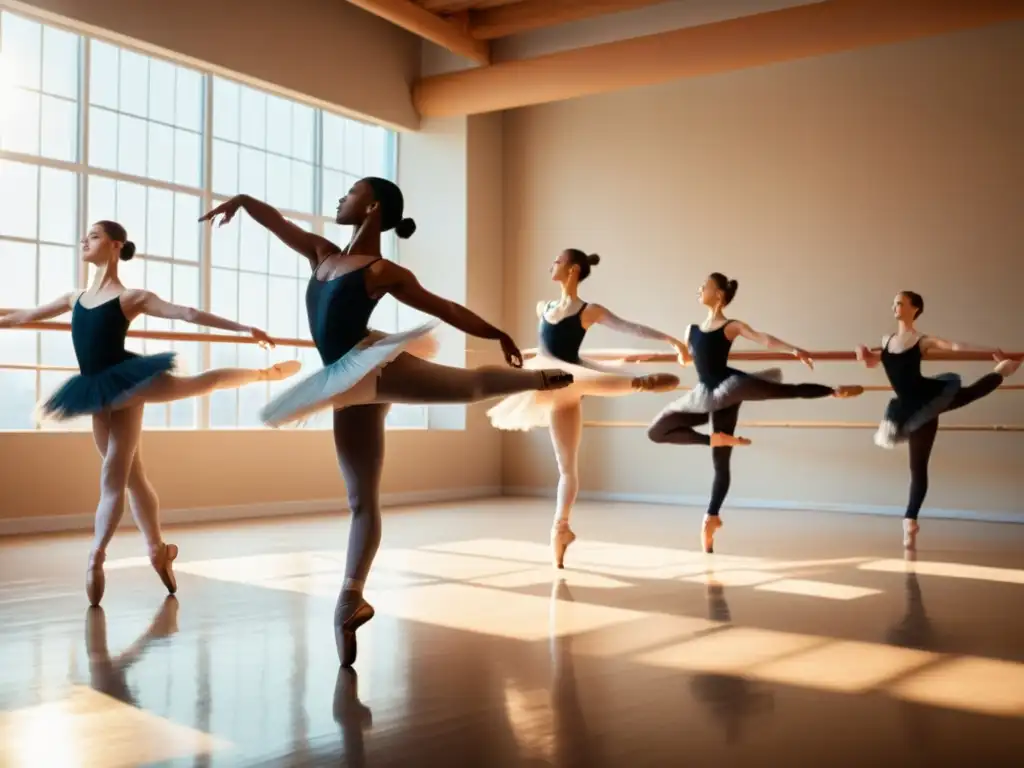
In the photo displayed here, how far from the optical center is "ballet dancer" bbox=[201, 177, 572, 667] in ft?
8.36

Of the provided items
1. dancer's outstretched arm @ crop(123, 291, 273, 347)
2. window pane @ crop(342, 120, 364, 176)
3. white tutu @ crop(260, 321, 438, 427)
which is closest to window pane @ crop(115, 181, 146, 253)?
window pane @ crop(342, 120, 364, 176)

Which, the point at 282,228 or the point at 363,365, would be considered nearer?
the point at 363,365

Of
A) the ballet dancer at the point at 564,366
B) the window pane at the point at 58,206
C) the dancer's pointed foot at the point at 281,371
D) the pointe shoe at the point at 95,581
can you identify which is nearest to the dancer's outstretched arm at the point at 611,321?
the ballet dancer at the point at 564,366

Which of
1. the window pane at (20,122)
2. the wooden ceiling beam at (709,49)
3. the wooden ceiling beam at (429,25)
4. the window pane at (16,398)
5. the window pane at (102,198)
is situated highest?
the wooden ceiling beam at (429,25)

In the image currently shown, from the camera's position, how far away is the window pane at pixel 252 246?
7438 millimetres

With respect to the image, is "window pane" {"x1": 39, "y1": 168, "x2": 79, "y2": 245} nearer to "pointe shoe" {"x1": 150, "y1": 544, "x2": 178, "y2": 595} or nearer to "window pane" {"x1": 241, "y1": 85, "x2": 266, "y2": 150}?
"window pane" {"x1": 241, "y1": 85, "x2": 266, "y2": 150}

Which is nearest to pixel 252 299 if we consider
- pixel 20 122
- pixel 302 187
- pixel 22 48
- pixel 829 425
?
pixel 302 187

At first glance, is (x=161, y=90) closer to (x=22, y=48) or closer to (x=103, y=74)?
(x=103, y=74)

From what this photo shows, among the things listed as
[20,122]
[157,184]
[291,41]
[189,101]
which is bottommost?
[157,184]

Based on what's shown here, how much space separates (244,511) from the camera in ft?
22.1

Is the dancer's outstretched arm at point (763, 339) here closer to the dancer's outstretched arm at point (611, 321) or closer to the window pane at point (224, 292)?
the dancer's outstretched arm at point (611, 321)

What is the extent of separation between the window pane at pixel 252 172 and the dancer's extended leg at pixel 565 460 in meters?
3.84

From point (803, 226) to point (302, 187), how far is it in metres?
3.56

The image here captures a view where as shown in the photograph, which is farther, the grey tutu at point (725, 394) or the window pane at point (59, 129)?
the window pane at point (59, 129)
